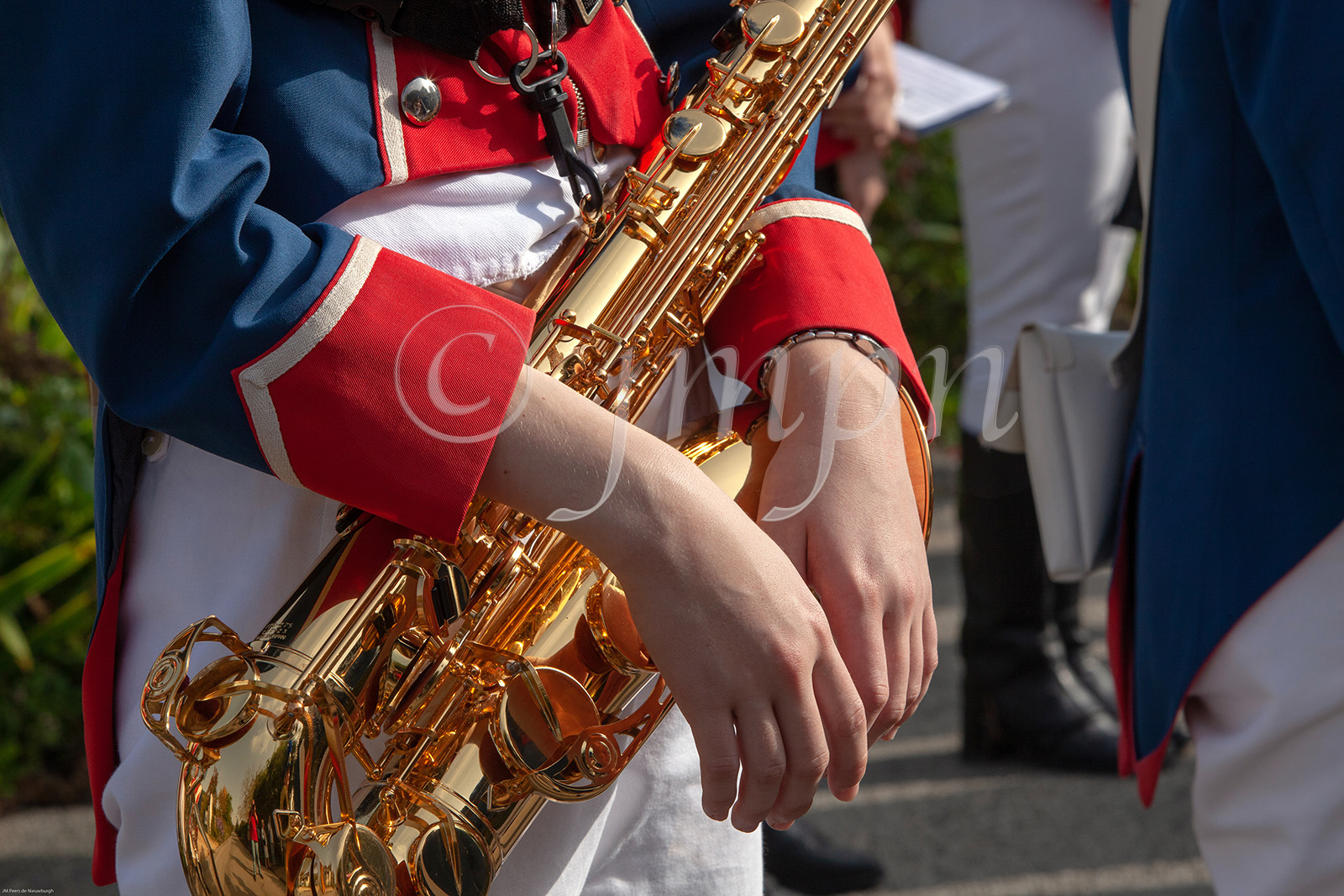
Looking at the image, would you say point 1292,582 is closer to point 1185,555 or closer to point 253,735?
point 1185,555

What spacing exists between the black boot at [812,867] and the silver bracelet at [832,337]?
1423mm

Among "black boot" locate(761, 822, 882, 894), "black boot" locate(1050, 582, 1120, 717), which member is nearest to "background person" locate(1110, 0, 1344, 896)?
"black boot" locate(761, 822, 882, 894)

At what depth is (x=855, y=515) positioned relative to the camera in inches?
34.6

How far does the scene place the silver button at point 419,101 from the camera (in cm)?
83

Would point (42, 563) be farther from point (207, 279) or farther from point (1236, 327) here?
point (1236, 327)

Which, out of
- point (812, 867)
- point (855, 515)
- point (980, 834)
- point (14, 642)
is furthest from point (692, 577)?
point (14, 642)

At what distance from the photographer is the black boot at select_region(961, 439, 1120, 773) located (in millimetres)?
2490

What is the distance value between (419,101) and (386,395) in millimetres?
238

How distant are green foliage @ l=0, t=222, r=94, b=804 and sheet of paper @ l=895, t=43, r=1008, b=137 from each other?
6.35 feet

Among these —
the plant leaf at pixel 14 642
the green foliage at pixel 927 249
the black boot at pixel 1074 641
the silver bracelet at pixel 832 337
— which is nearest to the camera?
the silver bracelet at pixel 832 337

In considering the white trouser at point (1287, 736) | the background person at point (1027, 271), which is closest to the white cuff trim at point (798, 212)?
the white trouser at point (1287, 736)

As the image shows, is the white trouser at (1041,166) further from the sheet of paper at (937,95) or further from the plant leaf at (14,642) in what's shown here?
the plant leaf at (14,642)

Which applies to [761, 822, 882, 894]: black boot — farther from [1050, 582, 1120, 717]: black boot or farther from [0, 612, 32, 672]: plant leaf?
[0, 612, 32, 672]: plant leaf

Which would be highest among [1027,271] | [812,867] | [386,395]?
[386,395]
